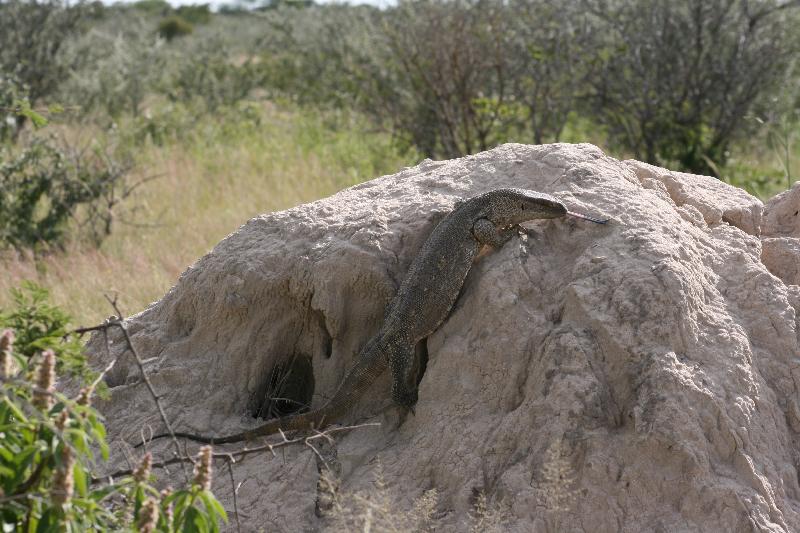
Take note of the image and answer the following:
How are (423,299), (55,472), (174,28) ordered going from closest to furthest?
(55,472)
(423,299)
(174,28)

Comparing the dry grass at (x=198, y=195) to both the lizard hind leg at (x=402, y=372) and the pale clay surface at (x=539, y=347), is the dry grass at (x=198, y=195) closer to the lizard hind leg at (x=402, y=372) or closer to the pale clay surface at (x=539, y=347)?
the pale clay surface at (x=539, y=347)

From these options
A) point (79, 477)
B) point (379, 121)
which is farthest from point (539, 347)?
point (379, 121)

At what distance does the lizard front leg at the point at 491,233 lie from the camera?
13.2 ft

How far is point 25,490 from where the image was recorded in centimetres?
260

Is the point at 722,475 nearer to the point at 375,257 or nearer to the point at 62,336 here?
the point at 375,257

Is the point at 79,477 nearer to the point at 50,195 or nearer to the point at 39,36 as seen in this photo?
the point at 50,195

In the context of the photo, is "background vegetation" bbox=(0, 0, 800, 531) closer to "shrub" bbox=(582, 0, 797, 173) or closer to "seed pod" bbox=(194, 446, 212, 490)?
"shrub" bbox=(582, 0, 797, 173)

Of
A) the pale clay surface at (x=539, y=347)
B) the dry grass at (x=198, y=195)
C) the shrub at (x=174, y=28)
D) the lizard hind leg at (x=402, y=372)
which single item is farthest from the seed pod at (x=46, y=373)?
the shrub at (x=174, y=28)

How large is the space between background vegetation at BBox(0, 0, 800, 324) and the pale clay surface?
9.25ft

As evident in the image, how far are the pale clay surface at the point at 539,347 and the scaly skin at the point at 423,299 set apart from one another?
9cm

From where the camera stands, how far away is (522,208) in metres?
4.02

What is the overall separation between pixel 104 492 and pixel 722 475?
83.7 inches

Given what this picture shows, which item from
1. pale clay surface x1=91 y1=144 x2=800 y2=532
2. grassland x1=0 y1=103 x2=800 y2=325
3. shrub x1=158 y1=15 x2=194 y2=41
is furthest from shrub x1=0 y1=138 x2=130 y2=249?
shrub x1=158 y1=15 x2=194 y2=41

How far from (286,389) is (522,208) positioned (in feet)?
4.56
